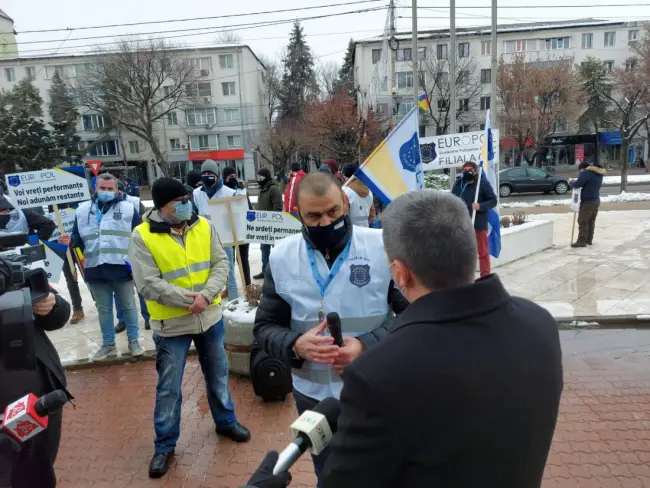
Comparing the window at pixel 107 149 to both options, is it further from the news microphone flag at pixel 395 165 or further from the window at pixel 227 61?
the news microphone flag at pixel 395 165

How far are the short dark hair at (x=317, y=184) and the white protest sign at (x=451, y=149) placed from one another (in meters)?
5.95

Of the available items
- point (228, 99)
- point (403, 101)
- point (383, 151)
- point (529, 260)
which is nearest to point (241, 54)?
point (228, 99)

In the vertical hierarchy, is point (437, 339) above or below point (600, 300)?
above

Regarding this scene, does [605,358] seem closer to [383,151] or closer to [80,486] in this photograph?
[383,151]

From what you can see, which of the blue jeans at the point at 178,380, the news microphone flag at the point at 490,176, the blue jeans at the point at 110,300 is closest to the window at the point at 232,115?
the news microphone flag at the point at 490,176

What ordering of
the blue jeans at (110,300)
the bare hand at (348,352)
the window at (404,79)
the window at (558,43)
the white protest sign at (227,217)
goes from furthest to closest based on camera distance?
the window at (558,43) < the window at (404,79) < the white protest sign at (227,217) < the blue jeans at (110,300) < the bare hand at (348,352)

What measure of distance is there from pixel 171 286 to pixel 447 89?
3933 centimetres

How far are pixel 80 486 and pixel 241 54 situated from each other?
49416 mm

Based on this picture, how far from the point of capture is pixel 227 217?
650 cm

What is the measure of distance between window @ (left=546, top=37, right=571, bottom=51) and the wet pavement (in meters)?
46.5

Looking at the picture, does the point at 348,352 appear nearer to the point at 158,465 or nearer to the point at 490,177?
the point at 158,465

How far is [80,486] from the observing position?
3352mm

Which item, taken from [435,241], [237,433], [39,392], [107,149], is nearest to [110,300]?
[237,433]

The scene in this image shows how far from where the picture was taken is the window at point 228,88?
4797 centimetres
